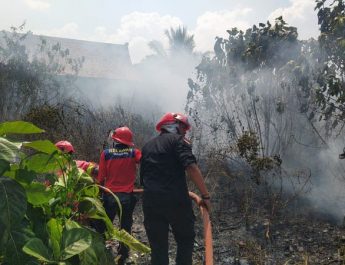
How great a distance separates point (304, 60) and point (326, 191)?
8.62ft

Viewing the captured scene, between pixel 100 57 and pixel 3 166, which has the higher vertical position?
pixel 100 57

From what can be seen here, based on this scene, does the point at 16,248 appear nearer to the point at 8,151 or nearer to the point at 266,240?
the point at 8,151

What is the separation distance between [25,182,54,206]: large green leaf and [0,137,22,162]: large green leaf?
0.12 metres

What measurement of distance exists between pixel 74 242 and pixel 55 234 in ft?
0.18

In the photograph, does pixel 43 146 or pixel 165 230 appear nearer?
pixel 43 146

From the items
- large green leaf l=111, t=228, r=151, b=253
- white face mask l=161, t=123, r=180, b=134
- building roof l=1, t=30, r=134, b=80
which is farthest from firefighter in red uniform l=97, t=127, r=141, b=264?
building roof l=1, t=30, r=134, b=80

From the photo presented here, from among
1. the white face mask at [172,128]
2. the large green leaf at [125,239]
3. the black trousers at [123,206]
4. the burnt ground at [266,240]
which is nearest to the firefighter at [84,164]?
the large green leaf at [125,239]

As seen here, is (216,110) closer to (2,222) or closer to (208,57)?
(208,57)

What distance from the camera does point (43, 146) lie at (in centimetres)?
93

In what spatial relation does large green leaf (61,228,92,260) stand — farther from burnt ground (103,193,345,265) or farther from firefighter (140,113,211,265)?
burnt ground (103,193,345,265)

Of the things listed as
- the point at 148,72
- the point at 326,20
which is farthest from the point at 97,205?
the point at 148,72

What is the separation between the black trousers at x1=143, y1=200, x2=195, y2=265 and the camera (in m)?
3.61

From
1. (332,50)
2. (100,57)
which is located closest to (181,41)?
(100,57)

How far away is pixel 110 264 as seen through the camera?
0.96 meters
